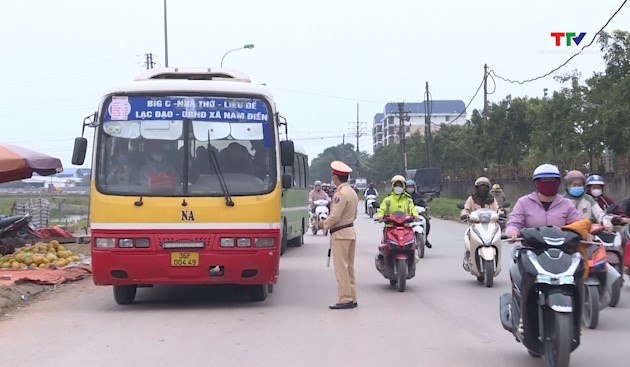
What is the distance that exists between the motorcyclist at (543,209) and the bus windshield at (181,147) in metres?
4.06

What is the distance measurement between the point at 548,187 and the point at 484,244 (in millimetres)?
5383

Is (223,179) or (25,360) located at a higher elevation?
(223,179)

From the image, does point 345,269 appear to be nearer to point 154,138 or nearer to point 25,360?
point 154,138

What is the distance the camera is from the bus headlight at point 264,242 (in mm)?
10109

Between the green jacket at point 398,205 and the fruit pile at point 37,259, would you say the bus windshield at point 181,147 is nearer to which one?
the green jacket at point 398,205

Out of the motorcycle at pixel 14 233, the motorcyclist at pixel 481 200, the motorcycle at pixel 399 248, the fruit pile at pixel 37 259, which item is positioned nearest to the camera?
the motorcycle at pixel 399 248

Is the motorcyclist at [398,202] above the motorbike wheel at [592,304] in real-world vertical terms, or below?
above

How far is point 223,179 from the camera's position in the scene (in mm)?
10297

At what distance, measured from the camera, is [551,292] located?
6.08 m

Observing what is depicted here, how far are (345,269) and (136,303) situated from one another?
2985 millimetres

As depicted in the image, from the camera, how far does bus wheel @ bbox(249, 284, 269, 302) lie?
10836 millimetres

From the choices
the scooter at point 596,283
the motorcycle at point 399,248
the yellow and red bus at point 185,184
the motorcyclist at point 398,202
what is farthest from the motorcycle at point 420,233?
the scooter at point 596,283

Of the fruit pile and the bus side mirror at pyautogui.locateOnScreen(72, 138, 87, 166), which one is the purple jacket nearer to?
the bus side mirror at pyautogui.locateOnScreen(72, 138, 87, 166)

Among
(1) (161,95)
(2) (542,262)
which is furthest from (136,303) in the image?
(2) (542,262)
